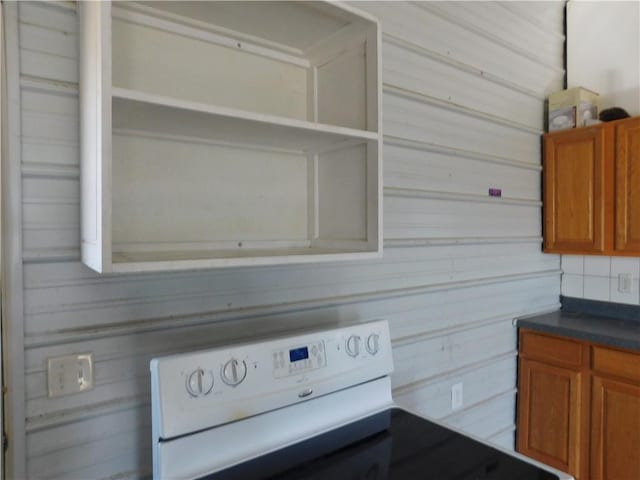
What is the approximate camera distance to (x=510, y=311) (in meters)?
2.47

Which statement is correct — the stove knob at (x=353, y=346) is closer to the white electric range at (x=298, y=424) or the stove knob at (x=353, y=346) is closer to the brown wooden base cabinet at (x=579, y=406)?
the white electric range at (x=298, y=424)

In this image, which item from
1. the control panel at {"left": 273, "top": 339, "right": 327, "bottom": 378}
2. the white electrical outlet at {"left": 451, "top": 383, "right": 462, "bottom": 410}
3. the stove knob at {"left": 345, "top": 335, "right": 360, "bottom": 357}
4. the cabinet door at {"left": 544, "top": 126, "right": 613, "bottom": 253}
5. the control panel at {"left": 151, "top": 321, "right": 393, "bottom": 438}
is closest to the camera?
the control panel at {"left": 151, "top": 321, "right": 393, "bottom": 438}

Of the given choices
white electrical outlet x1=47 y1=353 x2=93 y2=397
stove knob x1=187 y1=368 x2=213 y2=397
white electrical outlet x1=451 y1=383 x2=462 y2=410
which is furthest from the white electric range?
white electrical outlet x1=451 y1=383 x2=462 y2=410

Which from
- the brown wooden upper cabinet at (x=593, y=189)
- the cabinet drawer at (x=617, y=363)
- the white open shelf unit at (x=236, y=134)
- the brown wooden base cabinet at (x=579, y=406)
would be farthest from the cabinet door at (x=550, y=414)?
the white open shelf unit at (x=236, y=134)

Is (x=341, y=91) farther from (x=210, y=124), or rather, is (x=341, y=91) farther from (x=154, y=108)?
(x=154, y=108)

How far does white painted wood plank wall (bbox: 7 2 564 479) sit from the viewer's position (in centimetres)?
112

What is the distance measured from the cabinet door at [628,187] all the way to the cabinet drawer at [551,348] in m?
0.57

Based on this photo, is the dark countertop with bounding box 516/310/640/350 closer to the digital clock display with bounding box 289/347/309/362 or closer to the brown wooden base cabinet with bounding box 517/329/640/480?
the brown wooden base cabinet with bounding box 517/329/640/480

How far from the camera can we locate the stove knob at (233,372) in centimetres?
114

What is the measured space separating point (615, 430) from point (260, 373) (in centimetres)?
191

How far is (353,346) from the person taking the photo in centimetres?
139

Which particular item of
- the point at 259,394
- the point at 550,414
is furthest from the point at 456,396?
the point at 259,394

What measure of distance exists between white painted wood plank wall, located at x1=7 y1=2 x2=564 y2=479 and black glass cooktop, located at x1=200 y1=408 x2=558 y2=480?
0.40 m

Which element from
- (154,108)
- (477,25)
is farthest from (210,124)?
(477,25)
